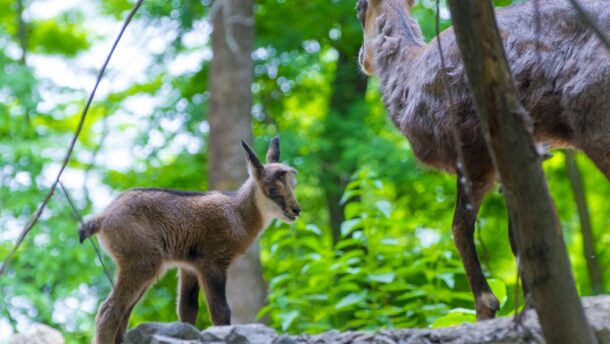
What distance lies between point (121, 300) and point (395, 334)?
1.70 m

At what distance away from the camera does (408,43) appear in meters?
6.49

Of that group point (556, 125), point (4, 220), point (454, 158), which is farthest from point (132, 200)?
point (4, 220)

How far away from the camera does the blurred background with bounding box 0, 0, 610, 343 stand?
1186cm

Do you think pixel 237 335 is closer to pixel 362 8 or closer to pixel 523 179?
pixel 523 179

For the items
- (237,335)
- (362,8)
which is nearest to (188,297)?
(237,335)

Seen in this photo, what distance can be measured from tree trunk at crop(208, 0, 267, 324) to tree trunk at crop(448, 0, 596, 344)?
280 inches

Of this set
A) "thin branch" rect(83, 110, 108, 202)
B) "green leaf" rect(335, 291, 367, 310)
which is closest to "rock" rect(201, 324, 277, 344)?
"green leaf" rect(335, 291, 367, 310)

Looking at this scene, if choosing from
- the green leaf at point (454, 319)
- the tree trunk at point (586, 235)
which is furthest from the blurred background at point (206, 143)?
the green leaf at point (454, 319)

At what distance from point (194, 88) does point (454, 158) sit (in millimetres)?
9637

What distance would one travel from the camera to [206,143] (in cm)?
1398

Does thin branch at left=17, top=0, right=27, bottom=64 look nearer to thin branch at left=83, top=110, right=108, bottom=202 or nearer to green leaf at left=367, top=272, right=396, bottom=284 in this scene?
thin branch at left=83, top=110, right=108, bottom=202

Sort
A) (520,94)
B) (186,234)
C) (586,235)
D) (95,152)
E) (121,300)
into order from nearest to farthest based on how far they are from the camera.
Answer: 1. (121,300)
2. (520,94)
3. (186,234)
4. (586,235)
5. (95,152)

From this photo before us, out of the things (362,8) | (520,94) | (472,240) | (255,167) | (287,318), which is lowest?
(287,318)

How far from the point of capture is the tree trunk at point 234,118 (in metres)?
10.2
